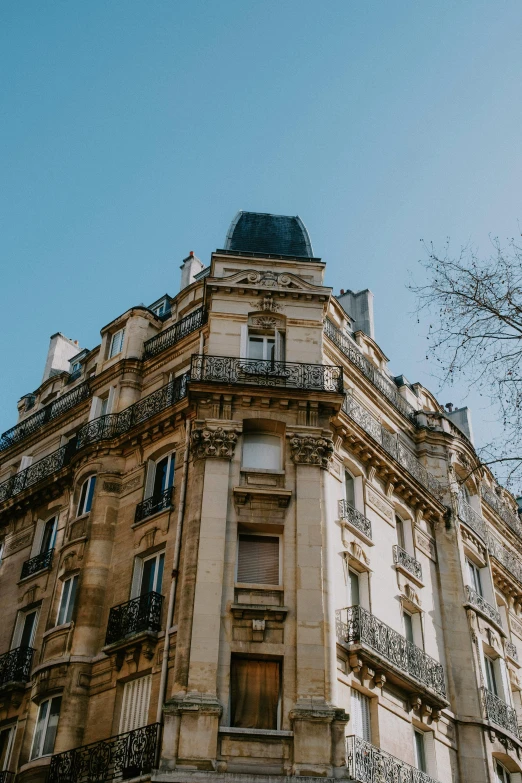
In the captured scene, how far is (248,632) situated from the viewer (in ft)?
58.2

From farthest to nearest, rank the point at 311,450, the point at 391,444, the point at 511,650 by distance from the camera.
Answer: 1. the point at 511,650
2. the point at 391,444
3. the point at 311,450

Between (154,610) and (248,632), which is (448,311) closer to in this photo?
(248,632)

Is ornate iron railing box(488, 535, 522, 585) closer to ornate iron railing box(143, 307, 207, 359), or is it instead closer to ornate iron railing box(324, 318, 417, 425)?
ornate iron railing box(324, 318, 417, 425)

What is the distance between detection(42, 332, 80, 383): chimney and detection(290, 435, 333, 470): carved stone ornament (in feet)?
45.2

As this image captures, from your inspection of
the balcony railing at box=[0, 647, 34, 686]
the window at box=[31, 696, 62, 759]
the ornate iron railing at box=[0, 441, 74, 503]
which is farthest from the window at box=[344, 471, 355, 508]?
the balcony railing at box=[0, 647, 34, 686]

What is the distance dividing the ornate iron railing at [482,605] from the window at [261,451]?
7003 millimetres

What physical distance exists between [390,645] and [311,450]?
434 cm

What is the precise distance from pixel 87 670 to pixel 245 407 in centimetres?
629

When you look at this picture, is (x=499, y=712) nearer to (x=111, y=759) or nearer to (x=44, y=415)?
(x=111, y=759)

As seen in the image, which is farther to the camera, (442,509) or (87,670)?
(442,509)

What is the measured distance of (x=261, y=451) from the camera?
20766 mm

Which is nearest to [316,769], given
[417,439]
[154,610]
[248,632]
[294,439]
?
[248,632]

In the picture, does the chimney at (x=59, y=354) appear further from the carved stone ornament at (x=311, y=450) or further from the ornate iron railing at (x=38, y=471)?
the carved stone ornament at (x=311, y=450)

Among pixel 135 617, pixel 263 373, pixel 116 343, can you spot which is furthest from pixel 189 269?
pixel 135 617
